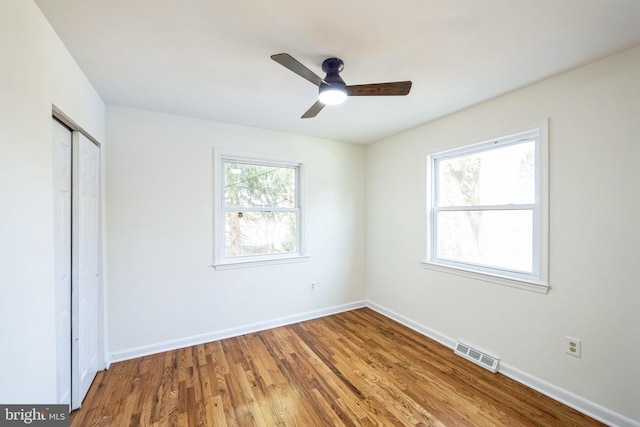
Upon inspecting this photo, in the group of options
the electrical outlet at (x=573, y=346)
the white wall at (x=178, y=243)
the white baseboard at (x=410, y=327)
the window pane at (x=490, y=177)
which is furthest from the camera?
the white wall at (x=178, y=243)

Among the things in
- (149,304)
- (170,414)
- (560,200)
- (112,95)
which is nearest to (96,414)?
(170,414)

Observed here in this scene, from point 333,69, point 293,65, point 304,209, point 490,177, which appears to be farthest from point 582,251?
point 304,209

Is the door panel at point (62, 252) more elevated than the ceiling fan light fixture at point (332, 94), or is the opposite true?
the ceiling fan light fixture at point (332, 94)

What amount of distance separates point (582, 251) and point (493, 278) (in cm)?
69

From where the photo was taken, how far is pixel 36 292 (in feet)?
4.22

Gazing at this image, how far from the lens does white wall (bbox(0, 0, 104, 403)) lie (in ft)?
3.50

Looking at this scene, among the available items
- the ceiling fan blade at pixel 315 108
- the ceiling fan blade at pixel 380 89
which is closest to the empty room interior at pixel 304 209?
the ceiling fan blade at pixel 380 89

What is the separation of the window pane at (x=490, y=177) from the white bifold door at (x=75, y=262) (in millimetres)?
Answer: 3386

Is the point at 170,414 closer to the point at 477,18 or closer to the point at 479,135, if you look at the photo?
the point at 477,18

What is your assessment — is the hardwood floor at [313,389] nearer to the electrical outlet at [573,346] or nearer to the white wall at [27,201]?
the electrical outlet at [573,346]

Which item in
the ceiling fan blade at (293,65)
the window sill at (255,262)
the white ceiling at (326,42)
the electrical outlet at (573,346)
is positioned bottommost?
the electrical outlet at (573,346)

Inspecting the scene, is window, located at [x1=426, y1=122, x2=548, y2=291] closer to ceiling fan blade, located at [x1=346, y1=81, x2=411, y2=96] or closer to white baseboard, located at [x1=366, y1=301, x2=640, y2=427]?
white baseboard, located at [x1=366, y1=301, x2=640, y2=427]

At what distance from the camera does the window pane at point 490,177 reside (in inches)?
89.8

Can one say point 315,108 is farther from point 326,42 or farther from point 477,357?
point 477,357
